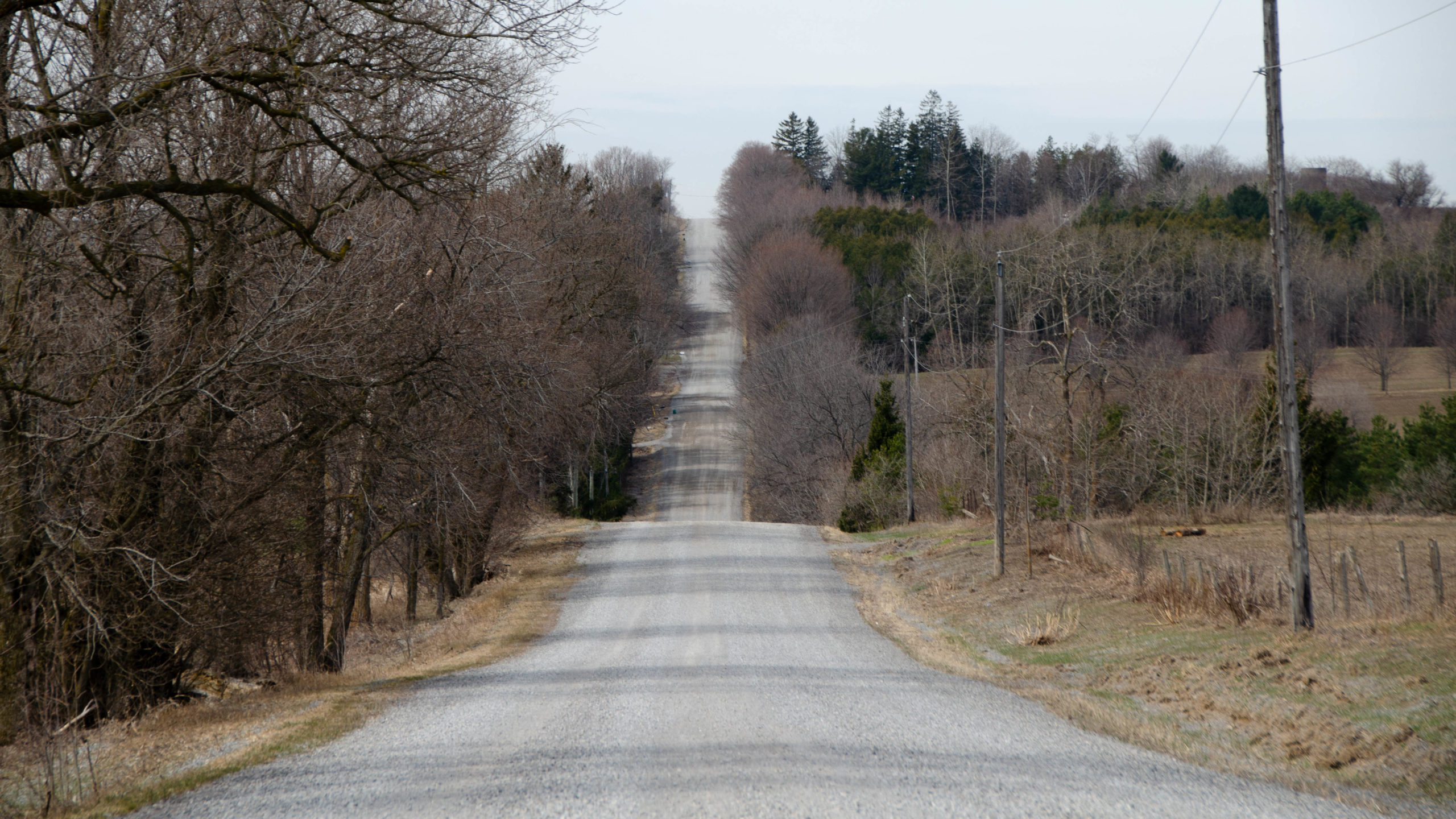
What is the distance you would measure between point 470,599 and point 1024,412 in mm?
21149

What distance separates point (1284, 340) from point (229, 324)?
515 inches

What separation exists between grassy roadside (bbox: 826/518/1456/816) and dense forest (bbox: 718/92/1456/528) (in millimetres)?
6386

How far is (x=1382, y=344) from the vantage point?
208ft

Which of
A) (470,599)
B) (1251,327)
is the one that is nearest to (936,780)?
(470,599)

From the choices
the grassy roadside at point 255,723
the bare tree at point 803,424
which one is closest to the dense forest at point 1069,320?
the bare tree at point 803,424

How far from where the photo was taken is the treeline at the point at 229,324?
8.72 metres

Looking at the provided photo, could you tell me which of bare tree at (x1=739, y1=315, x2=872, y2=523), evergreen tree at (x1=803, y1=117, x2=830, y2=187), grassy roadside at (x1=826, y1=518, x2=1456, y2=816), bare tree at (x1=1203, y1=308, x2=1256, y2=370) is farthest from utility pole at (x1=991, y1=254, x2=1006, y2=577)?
evergreen tree at (x1=803, y1=117, x2=830, y2=187)

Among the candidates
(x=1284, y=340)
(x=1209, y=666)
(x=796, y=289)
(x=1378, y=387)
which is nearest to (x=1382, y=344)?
(x=1378, y=387)

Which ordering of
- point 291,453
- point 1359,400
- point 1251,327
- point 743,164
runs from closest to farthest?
point 291,453, point 1359,400, point 1251,327, point 743,164

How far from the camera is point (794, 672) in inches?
487

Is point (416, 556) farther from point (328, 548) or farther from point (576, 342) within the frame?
point (576, 342)

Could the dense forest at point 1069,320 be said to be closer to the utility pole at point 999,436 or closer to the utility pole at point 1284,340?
the utility pole at point 999,436

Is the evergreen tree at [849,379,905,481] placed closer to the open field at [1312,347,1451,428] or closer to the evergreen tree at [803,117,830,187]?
the open field at [1312,347,1451,428]

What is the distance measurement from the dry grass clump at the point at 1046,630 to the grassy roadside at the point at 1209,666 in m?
0.03
